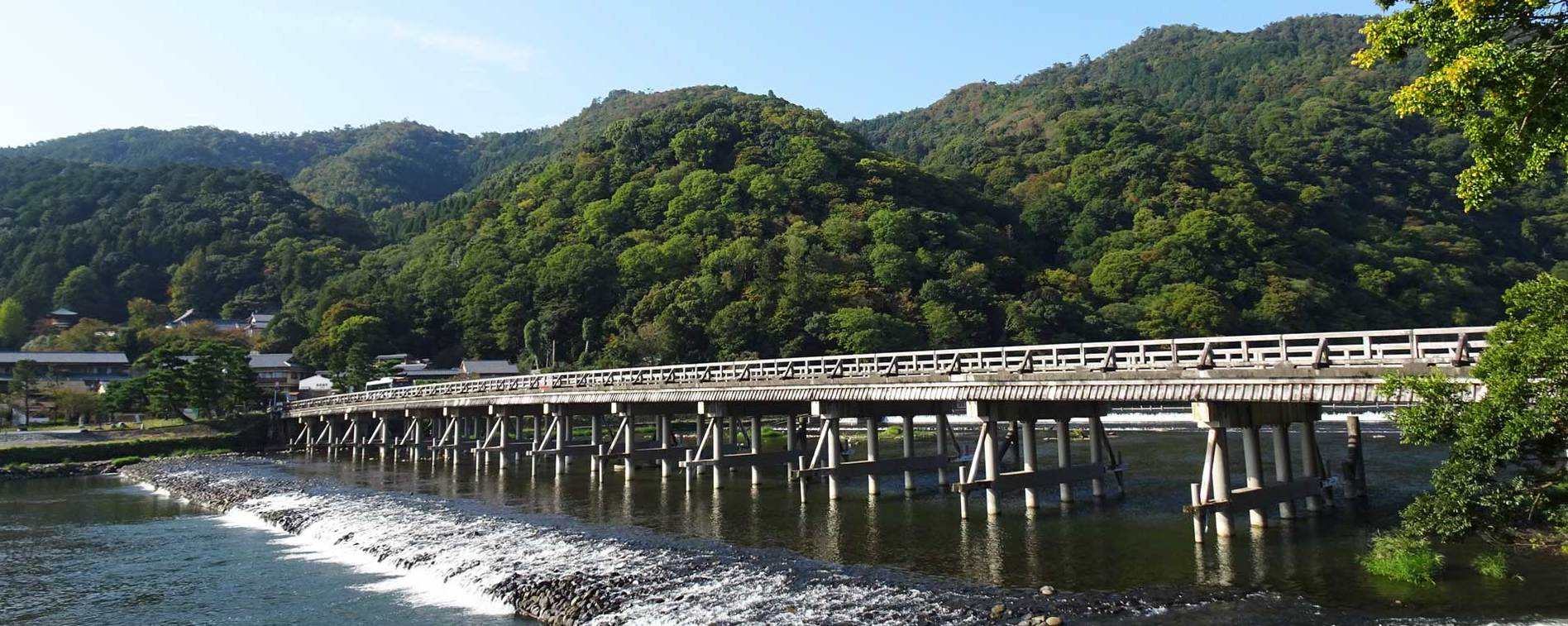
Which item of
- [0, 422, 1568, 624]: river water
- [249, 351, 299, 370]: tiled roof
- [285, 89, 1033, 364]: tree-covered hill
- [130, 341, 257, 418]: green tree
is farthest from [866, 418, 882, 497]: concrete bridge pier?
[249, 351, 299, 370]: tiled roof

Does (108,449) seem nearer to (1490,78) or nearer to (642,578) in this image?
(642,578)

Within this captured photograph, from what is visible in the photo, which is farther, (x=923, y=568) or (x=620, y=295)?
(x=620, y=295)

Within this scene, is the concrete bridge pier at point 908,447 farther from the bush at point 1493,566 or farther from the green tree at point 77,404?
the green tree at point 77,404

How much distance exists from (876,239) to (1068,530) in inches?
2835

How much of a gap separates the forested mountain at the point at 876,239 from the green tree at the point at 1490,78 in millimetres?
64220

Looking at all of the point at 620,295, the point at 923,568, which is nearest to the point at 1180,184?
the point at 620,295

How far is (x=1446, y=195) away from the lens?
109 metres

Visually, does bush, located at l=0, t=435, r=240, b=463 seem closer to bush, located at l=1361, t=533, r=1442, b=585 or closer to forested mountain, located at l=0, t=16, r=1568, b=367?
forested mountain, located at l=0, t=16, r=1568, b=367

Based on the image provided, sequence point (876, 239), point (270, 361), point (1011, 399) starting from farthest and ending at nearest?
point (270, 361)
point (876, 239)
point (1011, 399)

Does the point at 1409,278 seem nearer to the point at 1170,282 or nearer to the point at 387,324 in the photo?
the point at 1170,282

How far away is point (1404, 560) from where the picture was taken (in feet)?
54.1

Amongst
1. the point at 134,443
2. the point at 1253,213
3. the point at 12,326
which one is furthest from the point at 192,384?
the point at 1253,213

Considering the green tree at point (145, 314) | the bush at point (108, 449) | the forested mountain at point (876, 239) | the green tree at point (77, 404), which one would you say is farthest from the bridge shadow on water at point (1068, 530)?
the green tree at point (145, 314)

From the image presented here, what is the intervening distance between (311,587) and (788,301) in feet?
210
